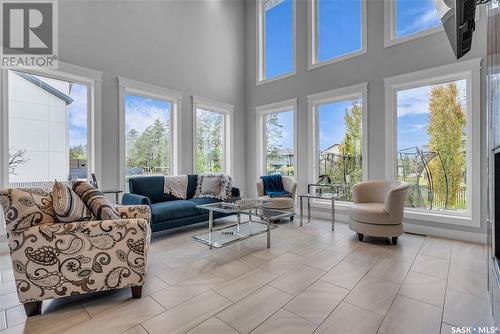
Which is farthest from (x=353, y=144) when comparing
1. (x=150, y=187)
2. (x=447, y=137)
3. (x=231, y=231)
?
(x=150, y=187)

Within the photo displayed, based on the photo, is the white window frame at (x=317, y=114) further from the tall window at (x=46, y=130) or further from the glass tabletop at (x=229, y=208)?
the tall window at (x=46, y=130)

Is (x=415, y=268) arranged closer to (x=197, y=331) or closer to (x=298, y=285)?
(x=298, y=285)

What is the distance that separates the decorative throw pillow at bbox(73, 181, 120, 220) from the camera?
1951 millimetres

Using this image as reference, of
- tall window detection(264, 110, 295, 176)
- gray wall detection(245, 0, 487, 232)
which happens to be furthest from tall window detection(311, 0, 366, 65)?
tall window detection(264, 110, 295, 176)

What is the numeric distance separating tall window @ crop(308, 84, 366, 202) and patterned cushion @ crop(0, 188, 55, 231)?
4.11 metres

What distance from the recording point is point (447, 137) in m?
3.63

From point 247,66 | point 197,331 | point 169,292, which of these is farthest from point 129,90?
point 197,331

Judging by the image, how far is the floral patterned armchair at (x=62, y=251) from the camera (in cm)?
167

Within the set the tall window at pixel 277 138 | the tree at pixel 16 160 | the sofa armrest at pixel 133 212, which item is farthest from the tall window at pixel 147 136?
the tall window at pixel 277 138

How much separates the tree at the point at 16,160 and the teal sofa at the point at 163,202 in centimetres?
133

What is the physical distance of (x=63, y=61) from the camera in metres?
3.48

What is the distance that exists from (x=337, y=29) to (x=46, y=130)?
5.20 m

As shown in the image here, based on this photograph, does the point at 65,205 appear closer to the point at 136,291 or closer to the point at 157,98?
the point at 136,291

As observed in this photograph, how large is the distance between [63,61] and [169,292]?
11.6ft
